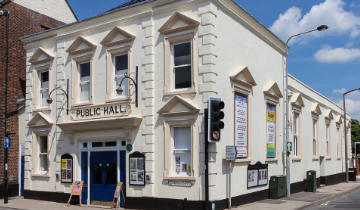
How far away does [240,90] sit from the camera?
16.6 meters

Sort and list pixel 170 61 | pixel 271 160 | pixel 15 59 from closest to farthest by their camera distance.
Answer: pixel 170 61
pixel 271 160
pixel 15 59

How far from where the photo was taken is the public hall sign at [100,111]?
1640 centimetres

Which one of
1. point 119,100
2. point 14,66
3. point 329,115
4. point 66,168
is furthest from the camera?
point 329,115

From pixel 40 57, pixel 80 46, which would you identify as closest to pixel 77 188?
pixel 80 46

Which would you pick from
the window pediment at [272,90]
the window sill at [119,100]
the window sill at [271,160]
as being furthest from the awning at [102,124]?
the window pediment at [272,90]

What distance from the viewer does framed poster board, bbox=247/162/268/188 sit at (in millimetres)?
16927

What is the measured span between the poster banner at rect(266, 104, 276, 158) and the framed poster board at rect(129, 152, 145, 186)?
6.35 metres

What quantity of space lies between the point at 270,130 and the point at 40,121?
10626mm

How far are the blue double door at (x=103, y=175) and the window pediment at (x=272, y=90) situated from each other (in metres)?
7.31

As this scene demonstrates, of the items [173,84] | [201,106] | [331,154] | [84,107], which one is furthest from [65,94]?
[331,154]

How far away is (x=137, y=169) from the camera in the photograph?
1569 centimetres

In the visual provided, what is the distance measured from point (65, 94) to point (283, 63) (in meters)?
11.1

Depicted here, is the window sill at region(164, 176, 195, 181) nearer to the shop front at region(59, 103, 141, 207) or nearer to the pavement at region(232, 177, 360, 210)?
the shop front at region(59, 103, 141, 207)

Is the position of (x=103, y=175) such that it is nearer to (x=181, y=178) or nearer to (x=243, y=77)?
(x=181, y=178)
